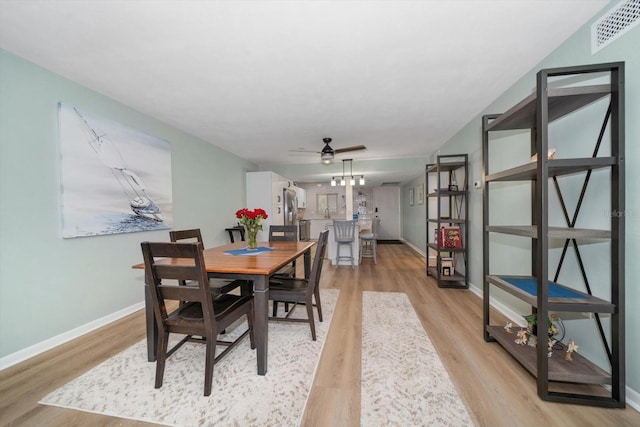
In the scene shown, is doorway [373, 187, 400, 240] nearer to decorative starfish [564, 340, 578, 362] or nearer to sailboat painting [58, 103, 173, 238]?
sailboat painting [58, 103, 173, 238]

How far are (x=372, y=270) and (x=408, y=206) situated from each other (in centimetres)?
413

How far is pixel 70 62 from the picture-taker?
1993 mm

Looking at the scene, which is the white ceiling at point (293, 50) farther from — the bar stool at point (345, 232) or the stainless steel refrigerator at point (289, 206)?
the stainless steel refrigerator at point (289, 206)

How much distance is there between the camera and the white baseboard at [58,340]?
1826mm

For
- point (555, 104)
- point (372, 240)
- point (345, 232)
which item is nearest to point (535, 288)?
point (555, 104)

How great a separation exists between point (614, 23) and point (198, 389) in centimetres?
338

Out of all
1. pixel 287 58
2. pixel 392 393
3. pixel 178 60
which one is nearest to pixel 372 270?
pixel 392 393

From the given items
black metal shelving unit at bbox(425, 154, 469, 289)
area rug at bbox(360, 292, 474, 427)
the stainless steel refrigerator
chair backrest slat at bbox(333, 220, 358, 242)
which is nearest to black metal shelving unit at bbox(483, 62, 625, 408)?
area rug at bbox(360, 292, 474, 427)

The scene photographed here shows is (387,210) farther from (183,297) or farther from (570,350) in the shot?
(183,297)

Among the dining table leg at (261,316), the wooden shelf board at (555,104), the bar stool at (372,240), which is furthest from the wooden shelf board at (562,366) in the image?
the bar stool at (372,240)

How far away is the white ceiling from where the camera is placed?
149 centimetres

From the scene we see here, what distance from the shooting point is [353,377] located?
1.65m

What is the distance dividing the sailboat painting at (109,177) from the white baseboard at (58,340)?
874 millimetres

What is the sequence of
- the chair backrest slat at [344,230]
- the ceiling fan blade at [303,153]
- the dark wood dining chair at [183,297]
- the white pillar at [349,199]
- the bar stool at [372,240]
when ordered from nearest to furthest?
1. the dark wood dining chair at [183,297]
2. the chair backrest slat at [344,230]
3. the ceiling fan blade at [303,153]
4. the bar stool at [372,240]
5. the white pillar at [349,199]
